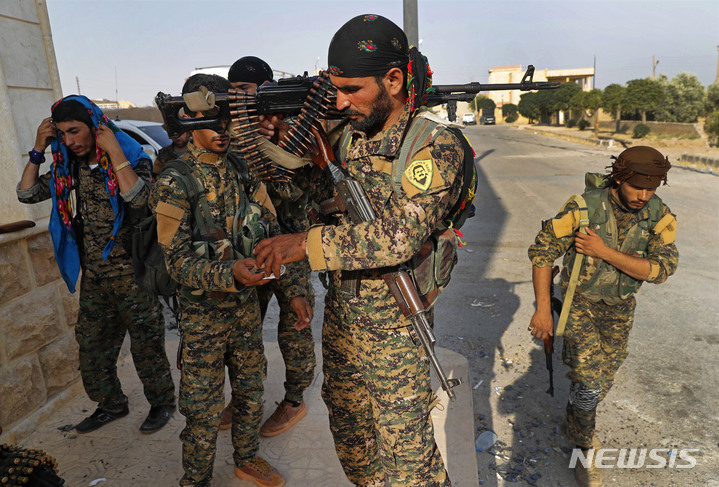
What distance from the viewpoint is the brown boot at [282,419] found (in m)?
3.42

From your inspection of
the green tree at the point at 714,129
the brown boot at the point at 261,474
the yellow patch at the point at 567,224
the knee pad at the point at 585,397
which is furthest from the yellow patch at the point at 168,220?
the green tree at the point at 714,129

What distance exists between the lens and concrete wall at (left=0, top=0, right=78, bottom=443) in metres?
3.38

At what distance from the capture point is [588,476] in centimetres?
305

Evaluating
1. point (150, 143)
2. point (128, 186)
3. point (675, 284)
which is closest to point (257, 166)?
point (128, 186)

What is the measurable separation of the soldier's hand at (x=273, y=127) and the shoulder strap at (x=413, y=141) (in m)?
0.60

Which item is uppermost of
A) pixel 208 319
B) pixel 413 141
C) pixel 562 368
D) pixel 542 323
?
pixel 413 141

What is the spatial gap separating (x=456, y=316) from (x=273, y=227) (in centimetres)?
330

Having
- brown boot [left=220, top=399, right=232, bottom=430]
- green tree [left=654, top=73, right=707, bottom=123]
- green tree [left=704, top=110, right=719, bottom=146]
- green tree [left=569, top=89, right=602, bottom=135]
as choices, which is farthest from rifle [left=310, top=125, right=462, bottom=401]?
green tree [left=654, top=73, right=707, bottom=123]

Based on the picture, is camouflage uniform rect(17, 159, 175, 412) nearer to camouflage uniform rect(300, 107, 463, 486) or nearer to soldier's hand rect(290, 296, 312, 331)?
soldier's hand rect(290, 296, 312, 331)

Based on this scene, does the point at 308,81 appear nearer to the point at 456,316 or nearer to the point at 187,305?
the point at 187,305

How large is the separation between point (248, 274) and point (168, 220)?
1.81 ft

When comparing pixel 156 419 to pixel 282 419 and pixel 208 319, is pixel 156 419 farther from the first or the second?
pixel 208 319

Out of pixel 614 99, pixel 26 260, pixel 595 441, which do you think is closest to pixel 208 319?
pixel 26 260

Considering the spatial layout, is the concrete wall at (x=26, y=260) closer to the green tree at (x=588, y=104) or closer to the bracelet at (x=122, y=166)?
the bracelet at (x=122, y=166)
